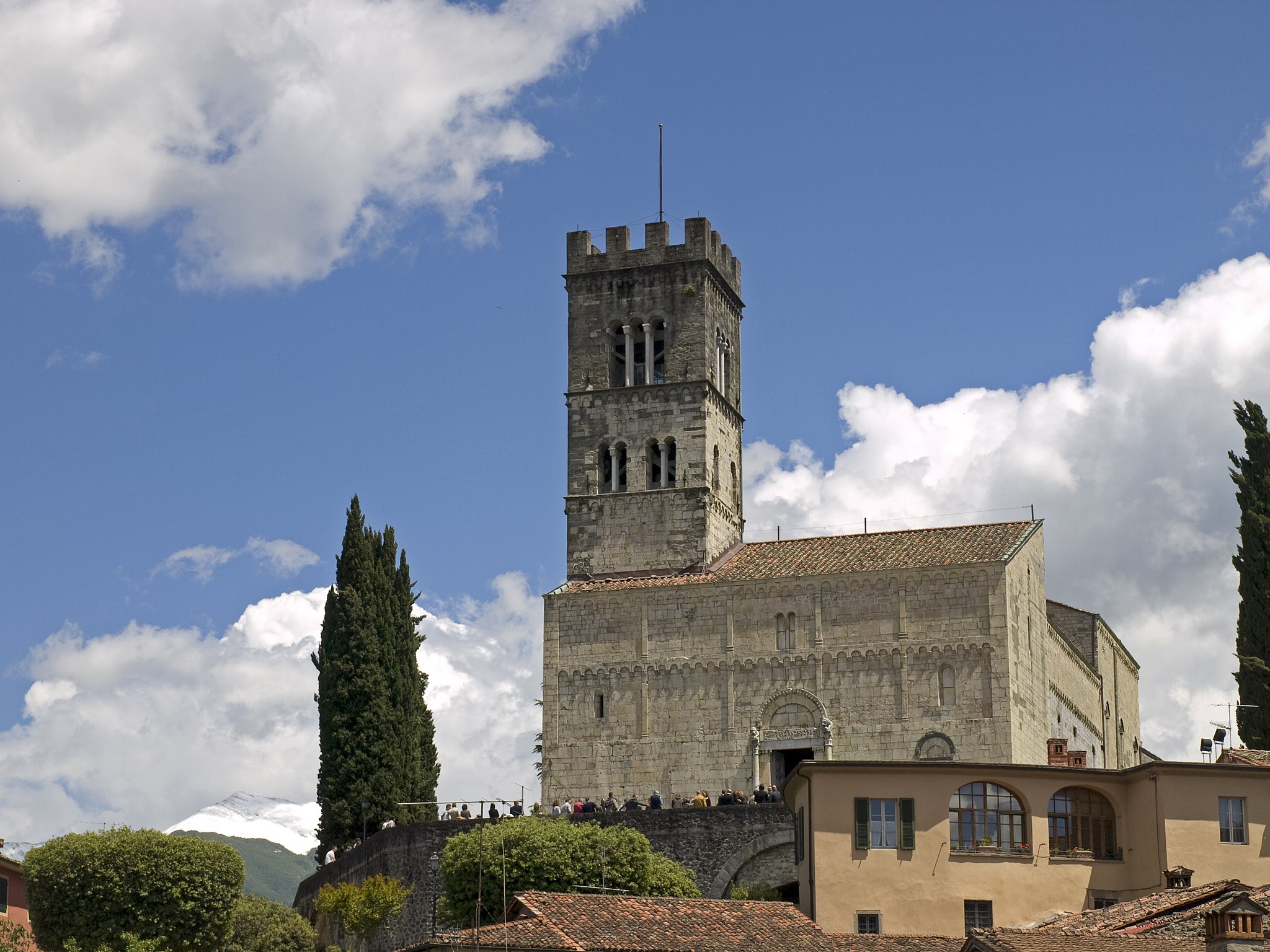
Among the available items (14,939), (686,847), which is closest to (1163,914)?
(686,847)

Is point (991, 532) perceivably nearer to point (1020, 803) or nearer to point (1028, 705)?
point (1028, 705)

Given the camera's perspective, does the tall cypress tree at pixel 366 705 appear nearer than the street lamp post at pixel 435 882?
No

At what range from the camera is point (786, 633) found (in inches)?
2542

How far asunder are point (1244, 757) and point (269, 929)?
93.2ft

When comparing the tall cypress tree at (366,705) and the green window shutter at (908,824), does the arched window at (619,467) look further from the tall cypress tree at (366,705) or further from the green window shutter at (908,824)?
the green window shutter at (908,824)

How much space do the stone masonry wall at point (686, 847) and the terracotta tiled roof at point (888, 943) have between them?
32.5 feet

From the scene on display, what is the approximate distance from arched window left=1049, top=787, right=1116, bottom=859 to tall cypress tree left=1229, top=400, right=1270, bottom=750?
14920mm

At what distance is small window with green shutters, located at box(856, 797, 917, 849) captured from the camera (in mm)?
47469

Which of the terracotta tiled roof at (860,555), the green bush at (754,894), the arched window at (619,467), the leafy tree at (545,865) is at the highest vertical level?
the arched window at (619,467)

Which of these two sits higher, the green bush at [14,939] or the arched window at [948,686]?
the arched window at [948,686]

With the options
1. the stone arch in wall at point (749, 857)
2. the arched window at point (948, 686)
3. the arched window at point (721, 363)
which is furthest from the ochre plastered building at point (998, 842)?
the arched window at point (721, 363)

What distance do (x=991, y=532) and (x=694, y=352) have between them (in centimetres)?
1243

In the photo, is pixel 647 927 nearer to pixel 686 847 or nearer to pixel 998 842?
pixel 998 842

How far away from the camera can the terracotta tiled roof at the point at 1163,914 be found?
3962 centimetres
